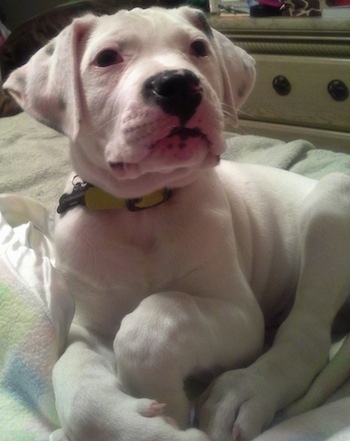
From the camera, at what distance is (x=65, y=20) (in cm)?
303

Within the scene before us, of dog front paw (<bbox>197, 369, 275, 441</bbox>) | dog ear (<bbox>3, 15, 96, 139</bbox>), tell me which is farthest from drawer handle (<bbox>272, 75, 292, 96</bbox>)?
dog front paw (<bbox>197, 369, 275, 441</bbox>)

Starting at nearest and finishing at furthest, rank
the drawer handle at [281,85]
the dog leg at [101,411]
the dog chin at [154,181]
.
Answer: the dog leg at [101,411] < the dog chin at [154,181] < the drawer handle at [281,85]

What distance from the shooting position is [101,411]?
0.87 m

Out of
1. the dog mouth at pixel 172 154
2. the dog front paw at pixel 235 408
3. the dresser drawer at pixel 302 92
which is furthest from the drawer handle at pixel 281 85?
the dog front paw at pixel 235 408

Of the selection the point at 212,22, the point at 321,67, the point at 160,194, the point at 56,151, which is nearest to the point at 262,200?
the point at 160,194

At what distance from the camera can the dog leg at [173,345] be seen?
92 centimetres

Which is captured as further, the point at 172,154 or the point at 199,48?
the point at 199,48

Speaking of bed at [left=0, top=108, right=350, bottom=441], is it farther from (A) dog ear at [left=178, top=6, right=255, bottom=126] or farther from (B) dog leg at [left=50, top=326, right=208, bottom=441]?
(A) dog ear at [left=178, top=6, right=255, bottom=126]

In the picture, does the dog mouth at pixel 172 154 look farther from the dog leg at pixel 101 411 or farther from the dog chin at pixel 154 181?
the dog leg at pixel 101 411

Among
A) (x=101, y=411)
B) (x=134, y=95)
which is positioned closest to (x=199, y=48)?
(x=134, y=95)

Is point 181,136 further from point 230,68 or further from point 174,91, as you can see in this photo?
point 230,68

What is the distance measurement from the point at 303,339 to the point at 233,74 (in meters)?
0.57

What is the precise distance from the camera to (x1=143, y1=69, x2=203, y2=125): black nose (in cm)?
94

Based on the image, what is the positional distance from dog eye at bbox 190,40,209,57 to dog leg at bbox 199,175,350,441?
426mm
